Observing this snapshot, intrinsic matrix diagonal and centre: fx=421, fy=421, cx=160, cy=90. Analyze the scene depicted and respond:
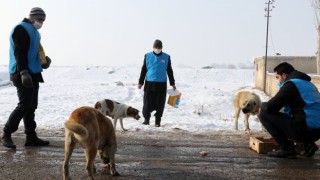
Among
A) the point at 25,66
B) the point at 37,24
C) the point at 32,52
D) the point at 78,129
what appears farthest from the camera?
the point at 37,24

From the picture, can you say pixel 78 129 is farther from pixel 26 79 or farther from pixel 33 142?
pixel 33 142


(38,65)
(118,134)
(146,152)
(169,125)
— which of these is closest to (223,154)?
(146,152)

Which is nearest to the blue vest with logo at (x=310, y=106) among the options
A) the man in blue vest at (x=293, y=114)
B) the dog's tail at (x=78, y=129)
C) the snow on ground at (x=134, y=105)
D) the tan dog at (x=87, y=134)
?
the man in blue vest at (x=293, y=114)

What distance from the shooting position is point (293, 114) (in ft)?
21.0

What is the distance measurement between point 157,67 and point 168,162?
4.87 m

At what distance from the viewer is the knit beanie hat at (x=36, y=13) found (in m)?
7.05

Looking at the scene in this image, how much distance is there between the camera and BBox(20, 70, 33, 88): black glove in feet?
21.6

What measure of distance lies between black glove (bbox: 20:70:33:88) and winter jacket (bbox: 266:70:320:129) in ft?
12.5

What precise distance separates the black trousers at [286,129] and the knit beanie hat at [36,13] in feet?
13.2

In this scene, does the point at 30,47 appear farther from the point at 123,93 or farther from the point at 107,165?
the point at 123,93

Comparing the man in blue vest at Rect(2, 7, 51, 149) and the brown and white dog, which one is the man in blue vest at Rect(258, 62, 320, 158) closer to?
the man in blue vest at Rect(2, 7, 51, 149)

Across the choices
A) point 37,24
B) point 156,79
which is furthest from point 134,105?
point 37,24

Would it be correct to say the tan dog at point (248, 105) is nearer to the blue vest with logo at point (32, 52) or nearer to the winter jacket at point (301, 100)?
the winter jacket at point (301, 100)

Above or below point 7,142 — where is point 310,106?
above
